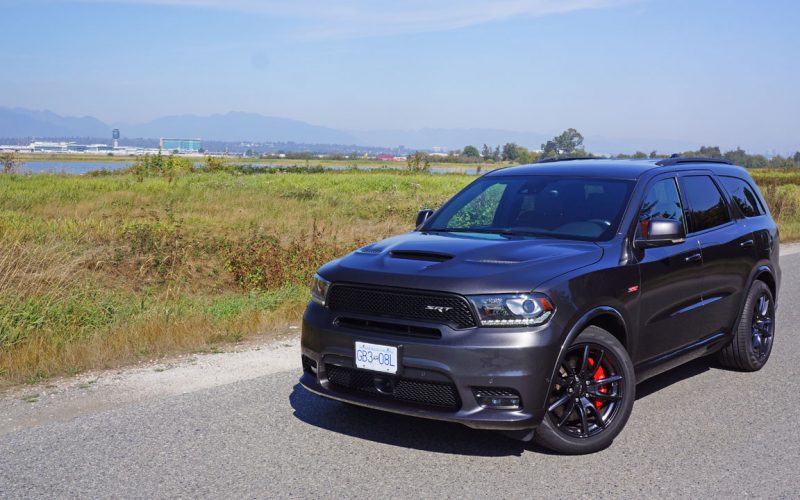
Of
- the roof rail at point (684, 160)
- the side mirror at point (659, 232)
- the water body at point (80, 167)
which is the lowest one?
the water body at point (80, 167)

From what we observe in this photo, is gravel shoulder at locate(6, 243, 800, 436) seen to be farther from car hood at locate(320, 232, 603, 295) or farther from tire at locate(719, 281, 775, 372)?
tire at locate(719, 281, 775, 372)

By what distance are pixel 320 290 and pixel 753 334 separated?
13.1ft

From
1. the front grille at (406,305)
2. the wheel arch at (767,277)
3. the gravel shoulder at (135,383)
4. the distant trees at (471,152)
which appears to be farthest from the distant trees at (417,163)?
the distant trees at (471,152)

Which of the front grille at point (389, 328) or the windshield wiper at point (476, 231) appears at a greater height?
the windshield wiper at point (476, 231)

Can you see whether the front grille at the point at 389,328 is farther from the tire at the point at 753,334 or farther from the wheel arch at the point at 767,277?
the wheel arch at the point at 767,277

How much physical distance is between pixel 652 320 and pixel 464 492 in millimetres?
2027

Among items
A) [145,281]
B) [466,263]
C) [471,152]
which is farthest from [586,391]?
[471,152]

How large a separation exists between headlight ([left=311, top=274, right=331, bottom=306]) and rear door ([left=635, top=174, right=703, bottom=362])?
204 cm

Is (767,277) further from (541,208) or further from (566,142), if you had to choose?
(566,142)

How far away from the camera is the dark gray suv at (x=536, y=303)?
15.3ft

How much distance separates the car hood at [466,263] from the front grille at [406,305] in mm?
56

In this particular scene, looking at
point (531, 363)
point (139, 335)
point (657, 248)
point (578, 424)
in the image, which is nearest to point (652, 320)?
point (657, 248)

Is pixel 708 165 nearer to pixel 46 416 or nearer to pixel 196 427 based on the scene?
pixel 196 427

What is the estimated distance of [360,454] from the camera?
4.98 metres
